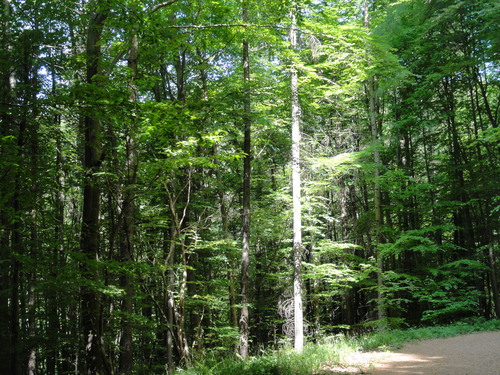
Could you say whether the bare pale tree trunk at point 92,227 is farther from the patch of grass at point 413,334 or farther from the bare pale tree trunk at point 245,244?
the patch of grass at point 413,334

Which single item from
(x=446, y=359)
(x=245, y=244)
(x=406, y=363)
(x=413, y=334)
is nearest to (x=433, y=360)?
(x=446, y=359)

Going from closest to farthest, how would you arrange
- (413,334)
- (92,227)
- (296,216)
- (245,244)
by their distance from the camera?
(92,227), (413,334), (245,244), (296,216)

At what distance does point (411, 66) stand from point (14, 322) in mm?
17349

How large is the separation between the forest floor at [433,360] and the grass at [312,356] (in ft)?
1.03

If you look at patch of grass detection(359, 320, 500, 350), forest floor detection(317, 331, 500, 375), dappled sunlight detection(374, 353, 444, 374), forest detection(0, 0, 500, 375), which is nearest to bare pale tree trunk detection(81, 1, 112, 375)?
forest detection(0, 0, 500, 375)

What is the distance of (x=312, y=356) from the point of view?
297 inches

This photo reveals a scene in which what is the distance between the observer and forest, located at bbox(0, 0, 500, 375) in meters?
6.59

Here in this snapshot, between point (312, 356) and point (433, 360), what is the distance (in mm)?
2328

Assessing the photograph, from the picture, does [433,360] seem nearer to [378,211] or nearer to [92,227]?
[92,227]

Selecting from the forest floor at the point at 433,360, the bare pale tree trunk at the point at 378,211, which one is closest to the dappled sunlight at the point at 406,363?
the forest floor at the point at 433,360

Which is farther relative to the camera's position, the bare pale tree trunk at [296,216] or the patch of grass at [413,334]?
the bare pale tree trunk at [296,216]

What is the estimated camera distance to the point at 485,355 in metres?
7.05

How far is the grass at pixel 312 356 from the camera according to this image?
631 cm

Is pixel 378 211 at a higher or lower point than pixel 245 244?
higher
